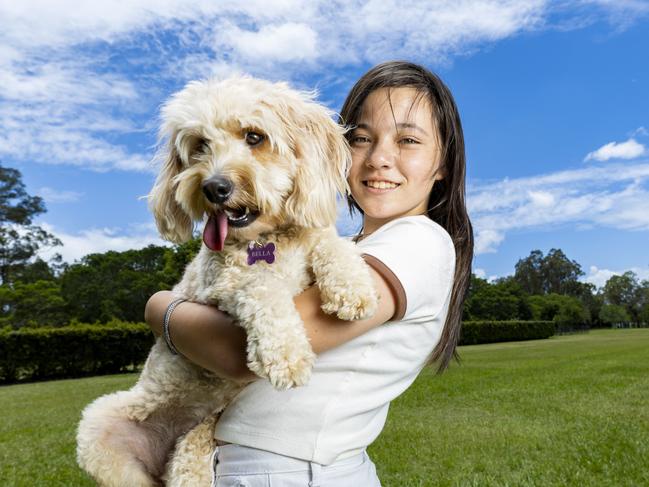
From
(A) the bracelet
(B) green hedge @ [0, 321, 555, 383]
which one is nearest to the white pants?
(A) the bracelet

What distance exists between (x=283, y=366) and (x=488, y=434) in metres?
9.11

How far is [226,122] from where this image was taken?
2.56m

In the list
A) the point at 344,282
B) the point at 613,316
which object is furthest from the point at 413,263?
the point at 613,316

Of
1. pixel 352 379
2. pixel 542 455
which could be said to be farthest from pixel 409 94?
pixel 542 455

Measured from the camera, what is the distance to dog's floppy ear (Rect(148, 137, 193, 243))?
9.27 feet

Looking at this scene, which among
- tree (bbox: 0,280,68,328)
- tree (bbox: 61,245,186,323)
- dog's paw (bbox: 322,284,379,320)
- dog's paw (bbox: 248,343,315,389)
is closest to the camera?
dog's paw (bbox: 248,343,315,389)

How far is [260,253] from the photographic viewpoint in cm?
255

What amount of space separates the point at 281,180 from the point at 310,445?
0.96 metres

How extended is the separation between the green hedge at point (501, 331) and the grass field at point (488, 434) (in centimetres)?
2692

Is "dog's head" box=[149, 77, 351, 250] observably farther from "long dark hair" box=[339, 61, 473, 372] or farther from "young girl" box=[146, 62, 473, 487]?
"long dark hair" box=[339, 61, 473, 372]

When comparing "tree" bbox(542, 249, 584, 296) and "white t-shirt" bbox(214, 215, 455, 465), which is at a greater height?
"tree" bbox(542, 249, 584, 296)

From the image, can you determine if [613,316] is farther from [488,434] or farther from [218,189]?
[218,189]

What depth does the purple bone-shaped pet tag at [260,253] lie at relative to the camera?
255 centimetres

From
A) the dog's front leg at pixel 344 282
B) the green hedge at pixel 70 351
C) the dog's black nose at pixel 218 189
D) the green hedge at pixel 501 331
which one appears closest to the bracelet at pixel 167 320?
the dog's black nose at pixel 218 189
